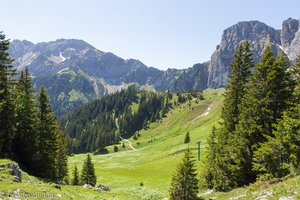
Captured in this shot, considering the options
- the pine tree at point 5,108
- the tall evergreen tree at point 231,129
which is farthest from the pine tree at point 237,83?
the pine tree at point 5,108

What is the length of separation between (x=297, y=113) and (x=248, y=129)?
22.6ft

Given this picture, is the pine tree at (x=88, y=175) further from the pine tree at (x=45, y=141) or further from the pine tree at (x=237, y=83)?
the pine tree at (x=237, y=83)

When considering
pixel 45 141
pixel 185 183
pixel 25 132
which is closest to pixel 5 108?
pixel 25 132

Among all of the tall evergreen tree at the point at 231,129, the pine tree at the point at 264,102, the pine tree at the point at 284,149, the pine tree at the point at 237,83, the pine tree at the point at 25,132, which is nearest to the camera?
the pine tree at the point at 284,149

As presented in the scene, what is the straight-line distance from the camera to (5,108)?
135ft

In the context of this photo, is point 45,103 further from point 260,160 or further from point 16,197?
point 260,160

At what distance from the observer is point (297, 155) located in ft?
84.1

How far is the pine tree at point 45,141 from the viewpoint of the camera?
150 ft

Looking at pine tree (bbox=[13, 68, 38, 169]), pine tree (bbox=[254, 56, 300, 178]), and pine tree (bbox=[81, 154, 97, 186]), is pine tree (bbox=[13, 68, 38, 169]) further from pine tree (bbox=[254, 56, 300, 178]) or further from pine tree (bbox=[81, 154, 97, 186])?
pine tree (bbox=[254, 56, 300, 178])

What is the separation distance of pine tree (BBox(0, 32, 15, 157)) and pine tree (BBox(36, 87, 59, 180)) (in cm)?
467

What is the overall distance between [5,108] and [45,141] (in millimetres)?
8123

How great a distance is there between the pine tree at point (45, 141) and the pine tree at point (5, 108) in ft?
15.3

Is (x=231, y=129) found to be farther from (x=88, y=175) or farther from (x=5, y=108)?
(x=88, y=175)

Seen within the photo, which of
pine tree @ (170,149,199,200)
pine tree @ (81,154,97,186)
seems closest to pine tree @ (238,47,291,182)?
pine tree @ (170,149,199,200)
